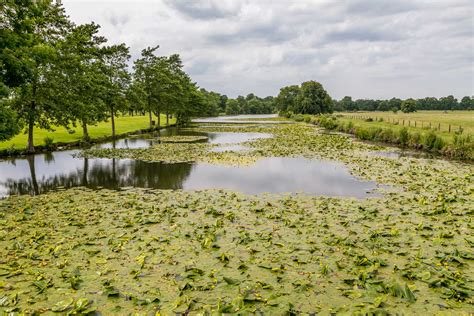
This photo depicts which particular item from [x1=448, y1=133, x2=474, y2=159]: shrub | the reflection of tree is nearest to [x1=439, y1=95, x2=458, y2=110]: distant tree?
[x1=448, y1=133, x2=474, y2=159]: shrub

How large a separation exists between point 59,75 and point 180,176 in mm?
19398

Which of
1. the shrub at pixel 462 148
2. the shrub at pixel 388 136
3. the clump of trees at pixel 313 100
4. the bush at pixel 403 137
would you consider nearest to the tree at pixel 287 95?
the clump of trees at pixel 313 100

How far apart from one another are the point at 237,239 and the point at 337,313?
13.1ft

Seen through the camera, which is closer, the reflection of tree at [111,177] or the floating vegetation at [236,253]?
the floating vegetation at [236,253]

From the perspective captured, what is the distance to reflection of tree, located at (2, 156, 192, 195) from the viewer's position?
16.7m

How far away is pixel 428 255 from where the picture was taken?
8.28 m

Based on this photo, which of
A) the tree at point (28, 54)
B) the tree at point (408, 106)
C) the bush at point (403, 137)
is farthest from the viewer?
the tree at point (408, 106)

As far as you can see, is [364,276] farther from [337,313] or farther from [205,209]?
[205,209]

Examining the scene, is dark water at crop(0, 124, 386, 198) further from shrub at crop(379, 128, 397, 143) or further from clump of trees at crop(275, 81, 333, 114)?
clump of trees at crop(275, 81, 333, 114)

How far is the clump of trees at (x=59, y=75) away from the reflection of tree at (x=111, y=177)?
10.1 ft

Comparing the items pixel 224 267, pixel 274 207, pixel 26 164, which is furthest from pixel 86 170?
pixel 224 267

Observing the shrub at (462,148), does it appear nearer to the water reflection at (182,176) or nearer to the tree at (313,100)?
the water reflection at (182,176)

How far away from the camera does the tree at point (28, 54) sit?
13.9 metres

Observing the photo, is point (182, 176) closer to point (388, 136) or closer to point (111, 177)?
point (111, 177)
